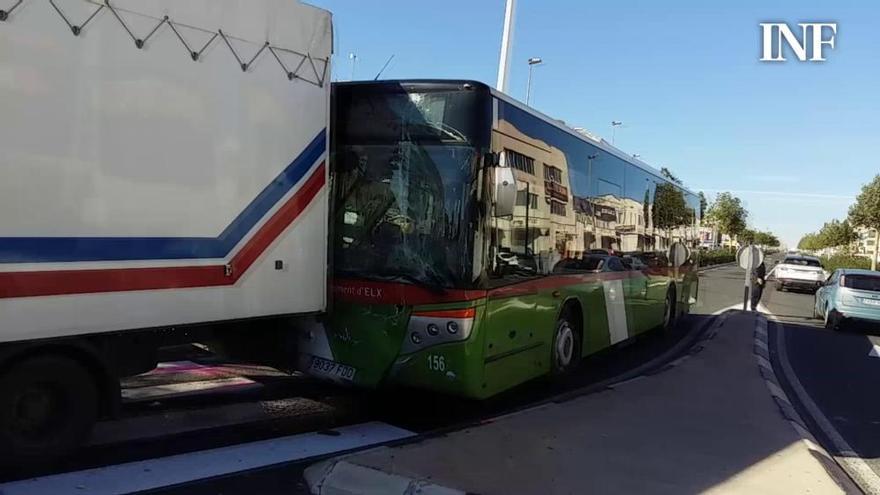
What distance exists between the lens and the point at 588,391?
7797 millimetres

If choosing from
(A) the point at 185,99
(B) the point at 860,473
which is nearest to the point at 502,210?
(A) the point at 185,99

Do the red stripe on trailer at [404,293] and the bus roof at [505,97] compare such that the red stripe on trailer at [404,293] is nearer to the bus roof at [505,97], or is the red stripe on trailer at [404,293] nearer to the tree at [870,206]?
the bus roof at [505,97]

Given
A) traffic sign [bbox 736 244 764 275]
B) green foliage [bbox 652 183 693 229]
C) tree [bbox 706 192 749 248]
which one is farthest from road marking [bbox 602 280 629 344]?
tree [bbox 706 192 749 248]

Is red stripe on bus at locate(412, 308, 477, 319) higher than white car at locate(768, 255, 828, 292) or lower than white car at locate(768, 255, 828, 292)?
higher

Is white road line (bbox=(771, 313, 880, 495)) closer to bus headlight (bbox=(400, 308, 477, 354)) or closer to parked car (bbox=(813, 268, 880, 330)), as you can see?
bus headlight (bbox=(400, 308, 477, 354))

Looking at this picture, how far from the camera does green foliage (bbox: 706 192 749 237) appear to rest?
263 feet

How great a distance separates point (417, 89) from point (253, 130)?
5.02 feet

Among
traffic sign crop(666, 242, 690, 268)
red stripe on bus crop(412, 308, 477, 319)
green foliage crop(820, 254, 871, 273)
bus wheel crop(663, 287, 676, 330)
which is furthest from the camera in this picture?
green foliage crop(820, 254, 871, 273)

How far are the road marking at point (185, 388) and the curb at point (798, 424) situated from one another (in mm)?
5390

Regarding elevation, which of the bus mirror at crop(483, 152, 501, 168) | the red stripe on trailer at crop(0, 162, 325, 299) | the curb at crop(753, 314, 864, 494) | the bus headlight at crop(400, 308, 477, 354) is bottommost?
the curb at crop(753, 314, 864, 494)

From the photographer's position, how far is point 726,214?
79875 millimetres

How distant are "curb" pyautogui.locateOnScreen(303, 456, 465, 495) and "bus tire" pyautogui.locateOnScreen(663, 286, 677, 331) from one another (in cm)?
962

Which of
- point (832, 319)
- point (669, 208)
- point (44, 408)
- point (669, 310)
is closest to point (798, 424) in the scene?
point (44, 408)

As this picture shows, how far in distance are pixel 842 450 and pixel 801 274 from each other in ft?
89.3
